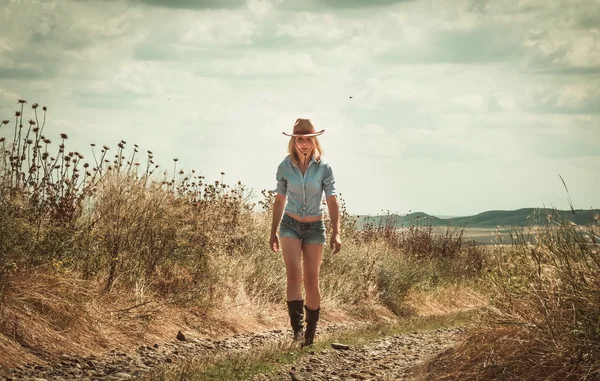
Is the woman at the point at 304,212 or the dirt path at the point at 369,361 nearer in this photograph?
the dirt path at the point at 369,361

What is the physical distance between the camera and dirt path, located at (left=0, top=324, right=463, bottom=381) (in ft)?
21.1

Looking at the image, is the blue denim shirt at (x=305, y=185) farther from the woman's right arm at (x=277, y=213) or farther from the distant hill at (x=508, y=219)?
the distant hill at (x=508, y=219)

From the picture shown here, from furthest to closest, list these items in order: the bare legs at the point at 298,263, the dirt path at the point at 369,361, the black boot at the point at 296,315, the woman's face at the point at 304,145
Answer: the black boot at the point at 296,315 < the woman's face at the point at 304,145 < the bare legs at the point at 298,263 < the dirt path at the point at 369,361

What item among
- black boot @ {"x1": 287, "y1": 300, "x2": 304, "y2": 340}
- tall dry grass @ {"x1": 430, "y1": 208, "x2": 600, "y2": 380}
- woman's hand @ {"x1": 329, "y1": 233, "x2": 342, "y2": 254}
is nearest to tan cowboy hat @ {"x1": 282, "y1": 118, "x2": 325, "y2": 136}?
woman's hand @ {"x1": 329, "y1": 233, "x2": 342, "y2": 254}

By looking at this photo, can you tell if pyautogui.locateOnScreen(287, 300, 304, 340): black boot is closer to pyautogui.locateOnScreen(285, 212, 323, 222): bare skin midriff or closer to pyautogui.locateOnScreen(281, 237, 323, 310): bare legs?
pyautogui.locateOnScreen(281, 237, 323, 310): bare legs

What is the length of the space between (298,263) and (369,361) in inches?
54.8

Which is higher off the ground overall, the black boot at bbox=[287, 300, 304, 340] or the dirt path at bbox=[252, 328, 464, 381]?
the black boot at bbox=[287, 300, 304, 340]

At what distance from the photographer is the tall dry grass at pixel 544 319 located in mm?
5461

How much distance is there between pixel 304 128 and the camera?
316 inches

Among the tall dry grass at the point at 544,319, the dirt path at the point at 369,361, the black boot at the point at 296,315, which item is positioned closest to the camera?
the tall dry grass at the point at 544,319

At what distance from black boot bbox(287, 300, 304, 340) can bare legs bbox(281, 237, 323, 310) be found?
0.07 metres

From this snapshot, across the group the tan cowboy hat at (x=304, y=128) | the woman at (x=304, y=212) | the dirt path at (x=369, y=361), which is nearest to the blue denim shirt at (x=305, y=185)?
the woman at (x=304, y=212)

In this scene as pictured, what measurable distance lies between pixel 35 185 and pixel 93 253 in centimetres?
126

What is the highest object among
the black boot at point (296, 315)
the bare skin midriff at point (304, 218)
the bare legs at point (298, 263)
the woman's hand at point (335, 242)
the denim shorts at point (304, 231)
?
the bare skin midriff at point (304, 218)
